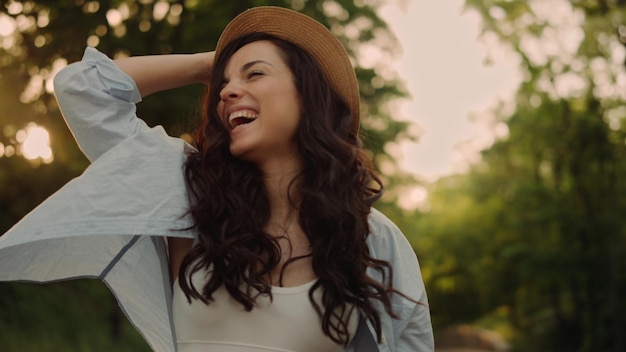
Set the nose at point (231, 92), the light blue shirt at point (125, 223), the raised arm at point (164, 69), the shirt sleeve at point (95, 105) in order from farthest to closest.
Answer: the raised arm at point (164, 69), the nose at point (231, 92), the shirt sleeve at point (95, 105), the light blue shirt at point (125, 223)

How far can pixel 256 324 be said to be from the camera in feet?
8.07

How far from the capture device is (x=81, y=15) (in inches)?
364

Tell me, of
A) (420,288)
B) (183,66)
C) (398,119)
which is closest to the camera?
(420,288)

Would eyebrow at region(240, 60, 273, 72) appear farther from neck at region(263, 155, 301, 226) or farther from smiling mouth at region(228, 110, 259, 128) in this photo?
neck at region(263, 155, 301, 226)

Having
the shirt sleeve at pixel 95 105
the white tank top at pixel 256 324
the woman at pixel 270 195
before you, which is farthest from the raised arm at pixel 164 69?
the white tank top at pixel 256 324

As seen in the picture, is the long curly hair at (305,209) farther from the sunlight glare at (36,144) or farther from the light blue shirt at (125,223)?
the sunlight glare at (36,144)

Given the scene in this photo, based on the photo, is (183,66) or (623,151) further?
(623,151)

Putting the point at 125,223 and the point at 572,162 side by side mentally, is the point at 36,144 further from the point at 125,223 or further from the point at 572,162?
the point at 572,162

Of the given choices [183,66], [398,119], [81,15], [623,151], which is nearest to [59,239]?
[183,66]

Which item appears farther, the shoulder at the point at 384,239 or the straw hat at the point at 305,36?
the straw hat at the point at 305,36

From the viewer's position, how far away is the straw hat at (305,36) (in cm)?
286

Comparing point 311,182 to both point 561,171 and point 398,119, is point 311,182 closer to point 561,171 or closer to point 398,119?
point 398,119

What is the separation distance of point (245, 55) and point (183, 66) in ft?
0.75

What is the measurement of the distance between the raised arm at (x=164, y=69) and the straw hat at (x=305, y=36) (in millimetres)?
82
